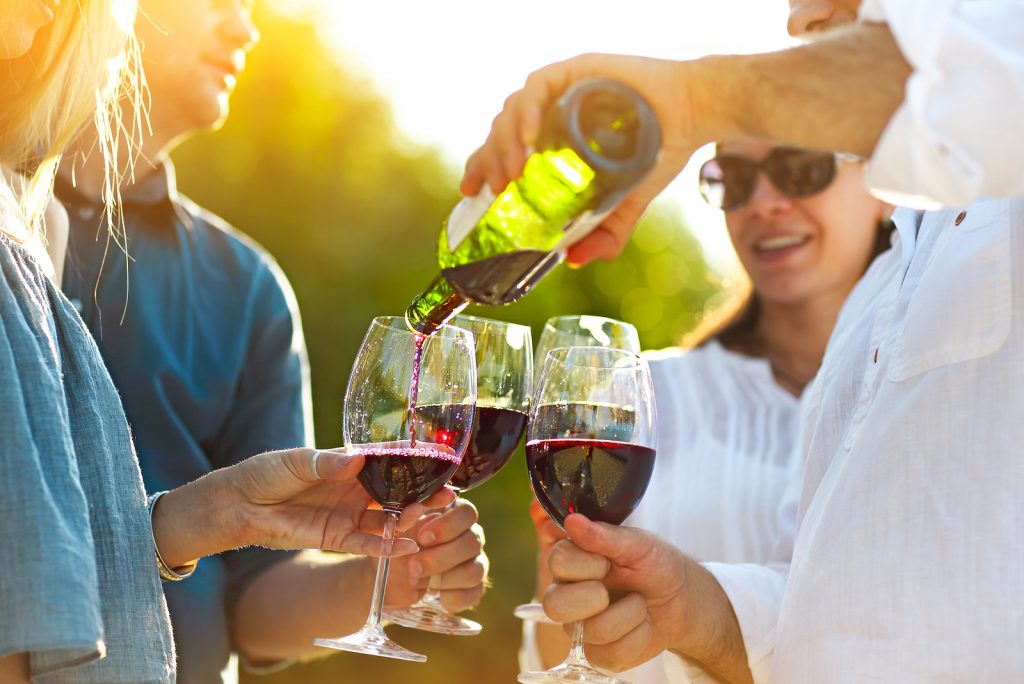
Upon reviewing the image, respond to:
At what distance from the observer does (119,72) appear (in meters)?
2.53

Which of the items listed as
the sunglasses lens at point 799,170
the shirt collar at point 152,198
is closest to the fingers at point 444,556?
the shirt collar at point 152,198

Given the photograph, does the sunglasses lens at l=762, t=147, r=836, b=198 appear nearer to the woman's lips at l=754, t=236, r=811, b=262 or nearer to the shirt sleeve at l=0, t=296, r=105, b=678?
the woman's lips at l=754, t=236, r=811, b=262

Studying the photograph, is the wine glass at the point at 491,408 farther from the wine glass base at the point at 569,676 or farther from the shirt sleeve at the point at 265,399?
the shirt sleeve at the point at 265,399

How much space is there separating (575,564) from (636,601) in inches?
7.2

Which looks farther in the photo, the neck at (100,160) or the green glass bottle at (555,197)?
the neck at (100,160)

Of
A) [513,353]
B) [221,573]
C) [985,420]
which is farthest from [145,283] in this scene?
[985,420]

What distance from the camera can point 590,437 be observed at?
2.32 metres

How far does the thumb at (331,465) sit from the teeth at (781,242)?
2.61 meters

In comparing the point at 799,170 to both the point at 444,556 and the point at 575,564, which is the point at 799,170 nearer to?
the point at 444,556

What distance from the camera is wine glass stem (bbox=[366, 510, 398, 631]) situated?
2.36m

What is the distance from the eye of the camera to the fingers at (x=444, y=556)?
2732 millimetres

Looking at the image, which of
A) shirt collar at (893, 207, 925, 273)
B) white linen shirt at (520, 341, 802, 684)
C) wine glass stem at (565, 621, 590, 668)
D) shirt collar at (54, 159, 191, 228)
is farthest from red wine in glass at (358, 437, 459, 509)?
shirt collar at (54, 159, 191, 228)

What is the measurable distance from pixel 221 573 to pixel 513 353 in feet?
4.12

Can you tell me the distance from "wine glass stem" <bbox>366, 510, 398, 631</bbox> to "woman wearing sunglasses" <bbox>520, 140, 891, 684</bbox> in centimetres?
148
